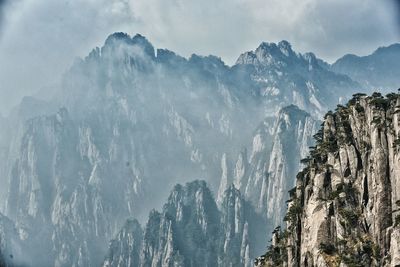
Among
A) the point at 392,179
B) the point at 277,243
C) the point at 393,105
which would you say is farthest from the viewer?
the point at 277,243

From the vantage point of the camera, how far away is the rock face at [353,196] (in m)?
121

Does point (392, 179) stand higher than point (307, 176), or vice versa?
point (307, 176)

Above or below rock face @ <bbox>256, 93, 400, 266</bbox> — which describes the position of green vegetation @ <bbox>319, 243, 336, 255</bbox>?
Answer: below

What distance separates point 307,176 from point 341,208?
1869cm

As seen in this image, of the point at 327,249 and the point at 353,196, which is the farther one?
the point at 353,196

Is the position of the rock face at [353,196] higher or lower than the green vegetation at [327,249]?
higher

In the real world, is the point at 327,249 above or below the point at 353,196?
below

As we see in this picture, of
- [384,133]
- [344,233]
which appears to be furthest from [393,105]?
[344,233]

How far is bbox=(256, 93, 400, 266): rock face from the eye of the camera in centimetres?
12056

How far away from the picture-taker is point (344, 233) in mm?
125188

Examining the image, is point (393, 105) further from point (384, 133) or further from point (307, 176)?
point (307, 176)

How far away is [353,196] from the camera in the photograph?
12950 cm

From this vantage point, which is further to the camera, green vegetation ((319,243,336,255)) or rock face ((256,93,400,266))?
green vegetation ((319,243,336,255))

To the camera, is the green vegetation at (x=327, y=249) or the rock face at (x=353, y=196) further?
the green vegetation at (x=327, y=249)
